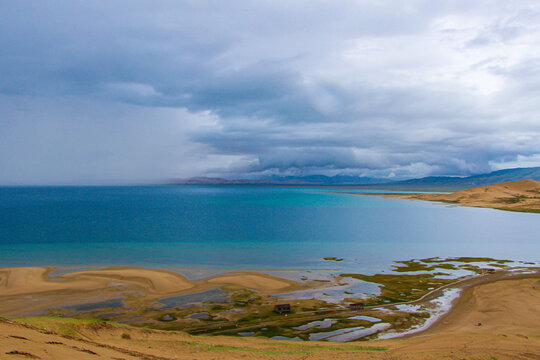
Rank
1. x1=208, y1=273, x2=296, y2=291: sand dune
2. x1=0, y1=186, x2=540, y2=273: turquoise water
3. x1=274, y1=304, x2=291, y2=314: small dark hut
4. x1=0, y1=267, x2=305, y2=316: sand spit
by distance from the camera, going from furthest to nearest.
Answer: x1=0, y1=186, x2=540, y2=273: turquoise water, x1=208, y1=273, x2=296, y2=291: sand dune, x1=0, y1=267, x2=305, y2=316: sand spit, x1=274, y1=304, x2=291, y2=314: small dark hut

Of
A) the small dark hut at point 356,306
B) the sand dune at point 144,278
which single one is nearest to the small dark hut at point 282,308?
the small dark hut at point 356,306

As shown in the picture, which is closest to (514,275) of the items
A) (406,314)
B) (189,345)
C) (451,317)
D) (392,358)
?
(451,317)

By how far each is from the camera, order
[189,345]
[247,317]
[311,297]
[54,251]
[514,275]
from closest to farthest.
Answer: [189,345] → [247,317] → [311,297] → [514,275] → [54,251]

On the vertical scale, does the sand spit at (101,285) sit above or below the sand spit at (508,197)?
below

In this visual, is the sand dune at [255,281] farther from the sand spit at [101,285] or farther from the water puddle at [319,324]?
the water puddle at [319,324]

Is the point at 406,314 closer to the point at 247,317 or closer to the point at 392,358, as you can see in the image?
the point at 392,358

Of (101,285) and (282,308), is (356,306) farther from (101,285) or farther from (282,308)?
(101,285)

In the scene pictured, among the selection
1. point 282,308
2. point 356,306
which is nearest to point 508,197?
point 356,306

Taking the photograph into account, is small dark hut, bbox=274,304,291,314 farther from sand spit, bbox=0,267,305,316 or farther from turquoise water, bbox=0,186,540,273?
turquoise water, bbox=0,186,540,273

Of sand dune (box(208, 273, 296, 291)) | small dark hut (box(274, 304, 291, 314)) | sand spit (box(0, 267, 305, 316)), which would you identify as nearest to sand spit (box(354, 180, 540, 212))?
sand dune (box(208, 273, 296, 291))
